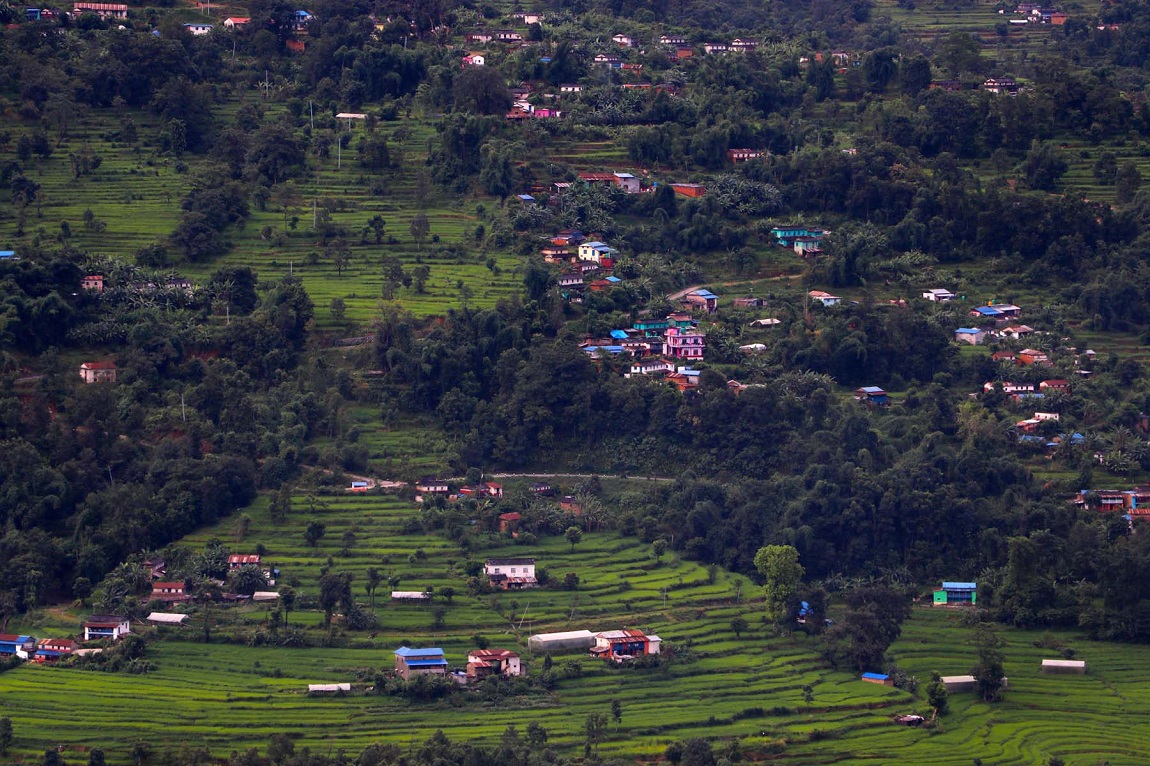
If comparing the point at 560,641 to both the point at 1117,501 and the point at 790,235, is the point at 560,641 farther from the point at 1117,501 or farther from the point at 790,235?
the point at 790,235

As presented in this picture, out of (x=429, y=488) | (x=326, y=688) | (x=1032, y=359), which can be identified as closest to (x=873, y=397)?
(x=1032, y=359)

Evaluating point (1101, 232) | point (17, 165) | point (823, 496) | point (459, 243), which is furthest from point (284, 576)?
point (1101, 232)

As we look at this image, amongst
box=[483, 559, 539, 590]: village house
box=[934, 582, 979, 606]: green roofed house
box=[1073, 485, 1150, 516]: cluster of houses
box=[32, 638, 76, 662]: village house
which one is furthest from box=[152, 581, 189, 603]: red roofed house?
box=[1073, 485, 1150, 516]: cluster of houses

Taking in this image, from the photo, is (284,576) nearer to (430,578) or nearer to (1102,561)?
(430,578)

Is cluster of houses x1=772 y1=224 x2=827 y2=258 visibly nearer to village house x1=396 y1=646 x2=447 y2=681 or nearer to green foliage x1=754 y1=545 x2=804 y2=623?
green foliage x1=754 y1=545 x2=804 y2=623

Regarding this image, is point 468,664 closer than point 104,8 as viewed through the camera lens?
Yes

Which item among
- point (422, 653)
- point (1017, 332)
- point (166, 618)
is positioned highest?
point (1017, 332)
